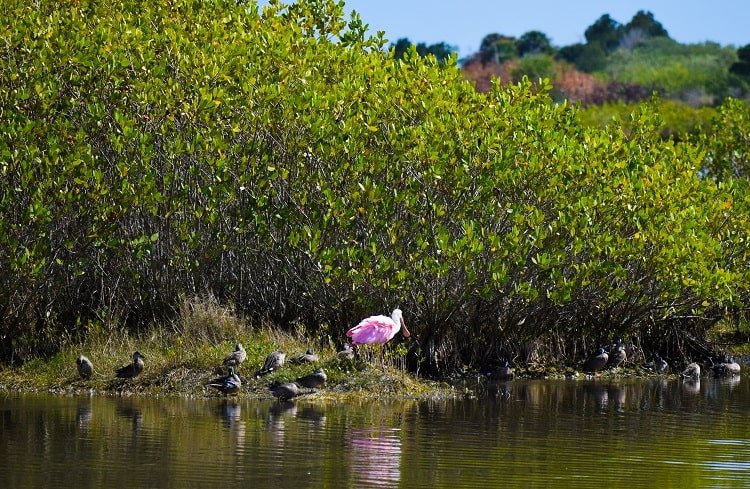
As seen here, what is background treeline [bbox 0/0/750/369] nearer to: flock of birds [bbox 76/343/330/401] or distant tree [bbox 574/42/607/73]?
flock of birds [bbox 76/343/330/401]

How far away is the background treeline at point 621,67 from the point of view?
3797 inches

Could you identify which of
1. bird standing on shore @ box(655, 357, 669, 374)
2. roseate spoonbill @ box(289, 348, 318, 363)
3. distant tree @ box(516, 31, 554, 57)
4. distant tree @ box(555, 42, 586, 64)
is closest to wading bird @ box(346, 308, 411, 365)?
roseate spoonbill @ box(289, 348, 318, 363)

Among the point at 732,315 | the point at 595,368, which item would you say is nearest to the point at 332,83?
the point at 595,368

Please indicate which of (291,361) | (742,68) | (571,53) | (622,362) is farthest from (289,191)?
(571,53)

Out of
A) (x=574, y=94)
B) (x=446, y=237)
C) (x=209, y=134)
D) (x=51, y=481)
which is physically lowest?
(x=51, y=481)

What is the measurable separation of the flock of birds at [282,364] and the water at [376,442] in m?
0.33

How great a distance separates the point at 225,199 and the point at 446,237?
365cm

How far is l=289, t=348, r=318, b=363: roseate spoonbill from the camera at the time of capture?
2144 cm

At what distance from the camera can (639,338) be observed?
93.7 ft

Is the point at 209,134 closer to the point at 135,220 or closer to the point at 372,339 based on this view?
the point at 135,220

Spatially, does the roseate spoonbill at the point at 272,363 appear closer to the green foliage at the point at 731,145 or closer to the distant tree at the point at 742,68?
the green foliage at the point at 731,145

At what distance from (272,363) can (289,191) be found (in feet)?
11.7

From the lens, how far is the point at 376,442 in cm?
1634

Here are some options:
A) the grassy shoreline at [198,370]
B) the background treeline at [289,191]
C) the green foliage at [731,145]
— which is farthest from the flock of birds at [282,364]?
the green foliage at [731,145]
